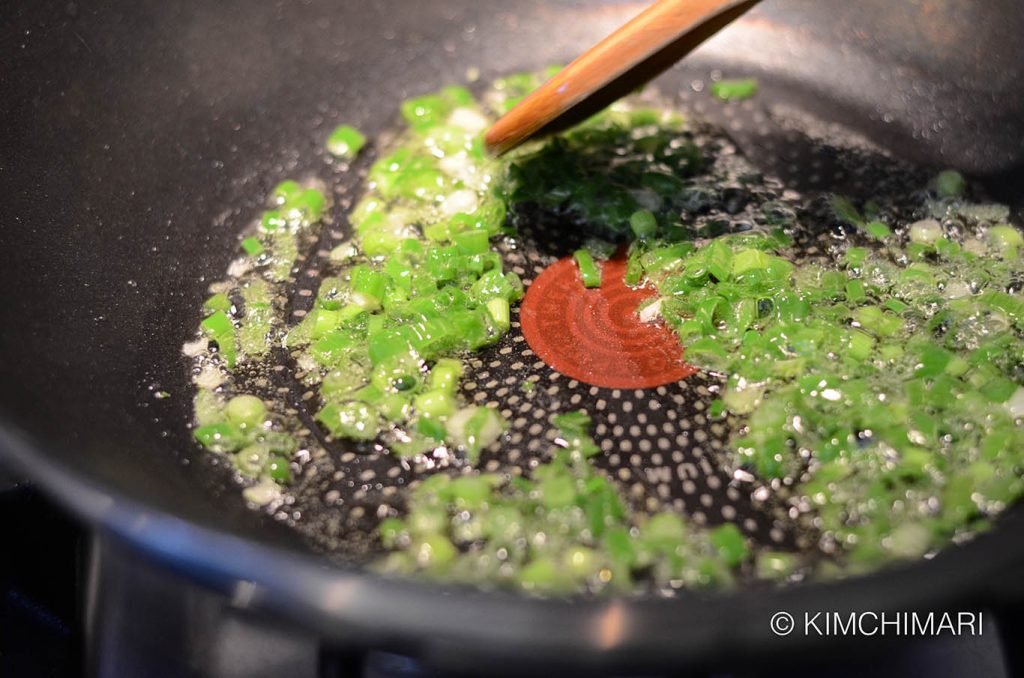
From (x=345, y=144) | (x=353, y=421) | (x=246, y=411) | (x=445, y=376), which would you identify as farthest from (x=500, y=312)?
(x=345, y=144)

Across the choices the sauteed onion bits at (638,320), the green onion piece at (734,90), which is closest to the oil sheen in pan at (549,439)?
the sauteed onion bits at (638,320)

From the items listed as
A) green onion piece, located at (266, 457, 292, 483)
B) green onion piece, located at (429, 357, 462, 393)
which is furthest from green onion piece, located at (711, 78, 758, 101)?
green onion piece, located at (266, 457, 292, 483)

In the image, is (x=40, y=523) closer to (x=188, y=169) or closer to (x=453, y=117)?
(x=188, y=169)

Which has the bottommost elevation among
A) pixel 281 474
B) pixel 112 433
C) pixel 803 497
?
pixel 803 497

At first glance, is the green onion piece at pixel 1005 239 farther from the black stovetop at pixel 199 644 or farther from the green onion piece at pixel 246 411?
the green onion piece at pixel 246 411

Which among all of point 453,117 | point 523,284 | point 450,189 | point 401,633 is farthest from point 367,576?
point 453,117

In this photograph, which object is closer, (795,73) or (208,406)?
(208,406)

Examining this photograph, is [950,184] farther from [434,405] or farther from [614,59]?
[434,405]

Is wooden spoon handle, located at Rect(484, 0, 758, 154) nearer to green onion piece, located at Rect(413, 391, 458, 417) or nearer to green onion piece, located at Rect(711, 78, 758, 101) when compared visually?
green onion piece, located at Rect(711, 78, 758, 101)
